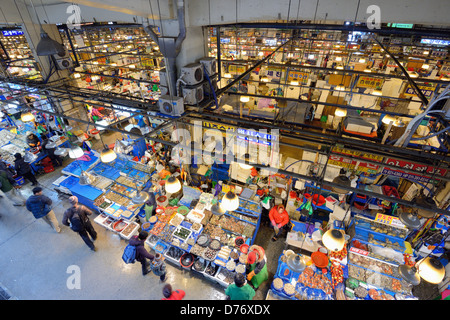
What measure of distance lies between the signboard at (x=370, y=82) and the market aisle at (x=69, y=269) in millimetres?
10597

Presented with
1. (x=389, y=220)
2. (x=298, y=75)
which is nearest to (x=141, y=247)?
(x=389, y=220)

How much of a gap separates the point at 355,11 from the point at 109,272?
8752 mm

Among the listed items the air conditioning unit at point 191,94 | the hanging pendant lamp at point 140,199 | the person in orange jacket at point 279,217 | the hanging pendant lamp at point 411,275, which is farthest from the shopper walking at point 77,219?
the hanging pendant lamp at point 411,275

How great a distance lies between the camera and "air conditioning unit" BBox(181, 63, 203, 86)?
Result: 4918mm

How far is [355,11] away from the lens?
4090 mm

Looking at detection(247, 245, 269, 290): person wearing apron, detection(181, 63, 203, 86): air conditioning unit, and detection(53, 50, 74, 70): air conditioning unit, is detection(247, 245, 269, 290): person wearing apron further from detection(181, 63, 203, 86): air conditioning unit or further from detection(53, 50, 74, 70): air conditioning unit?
detection(53, 50, 74, 70): air conditioning unit

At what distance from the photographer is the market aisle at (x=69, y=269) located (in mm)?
5996

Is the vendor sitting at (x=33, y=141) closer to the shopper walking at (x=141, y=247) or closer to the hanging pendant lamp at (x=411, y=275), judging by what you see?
the shopper walking at (x=141, y=247)

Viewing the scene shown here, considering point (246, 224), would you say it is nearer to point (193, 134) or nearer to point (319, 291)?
point (319, 291)

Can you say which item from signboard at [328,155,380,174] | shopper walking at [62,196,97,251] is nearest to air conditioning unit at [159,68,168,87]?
shopper walking at [62,196,97,251]

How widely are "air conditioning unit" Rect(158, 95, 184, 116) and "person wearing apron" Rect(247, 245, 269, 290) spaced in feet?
12.8

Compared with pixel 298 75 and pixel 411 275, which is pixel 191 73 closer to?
pixel 411 275

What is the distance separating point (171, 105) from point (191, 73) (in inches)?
38.9

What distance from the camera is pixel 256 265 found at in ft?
18.3
